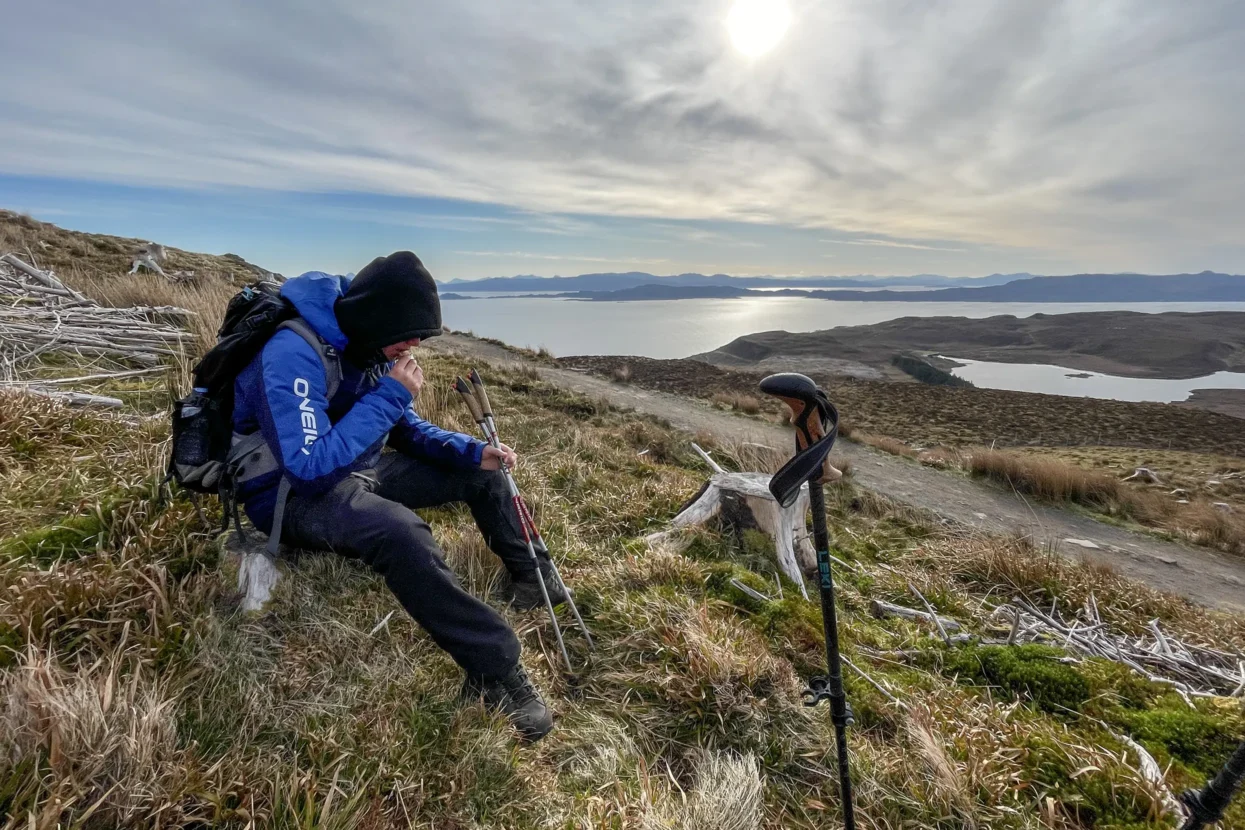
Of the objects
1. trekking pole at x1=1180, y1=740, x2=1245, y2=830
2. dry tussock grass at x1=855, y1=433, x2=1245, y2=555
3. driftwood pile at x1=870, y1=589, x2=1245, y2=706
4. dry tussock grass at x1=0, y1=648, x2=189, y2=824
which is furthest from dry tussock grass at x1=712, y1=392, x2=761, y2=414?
dry tussock grass at x1=0, y1=648, x2=189, y2=824

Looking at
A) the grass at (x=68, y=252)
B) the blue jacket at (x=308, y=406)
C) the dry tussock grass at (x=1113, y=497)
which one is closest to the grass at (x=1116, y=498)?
the dry tussock grass at (x=1113, y=497)

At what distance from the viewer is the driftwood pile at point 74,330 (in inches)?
203

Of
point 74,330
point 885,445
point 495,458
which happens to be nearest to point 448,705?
point 495,458

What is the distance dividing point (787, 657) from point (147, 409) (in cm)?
533

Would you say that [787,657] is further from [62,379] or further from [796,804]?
[62,379]

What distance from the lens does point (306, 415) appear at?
2.41 metres

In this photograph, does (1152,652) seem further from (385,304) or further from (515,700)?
(385,304)

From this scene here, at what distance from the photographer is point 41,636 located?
2158 millimetres

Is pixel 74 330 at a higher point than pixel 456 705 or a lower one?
higher

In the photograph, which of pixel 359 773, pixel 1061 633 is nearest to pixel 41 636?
pixel 359 773

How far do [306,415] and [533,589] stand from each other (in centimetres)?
168

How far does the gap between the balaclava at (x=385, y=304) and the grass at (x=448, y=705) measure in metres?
1.29

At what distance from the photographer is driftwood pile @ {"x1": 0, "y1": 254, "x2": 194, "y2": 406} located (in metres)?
5.14

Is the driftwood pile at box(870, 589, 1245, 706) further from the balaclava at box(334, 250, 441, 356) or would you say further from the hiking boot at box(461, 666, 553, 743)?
the balaclava at box(334, 250, 441, 356)
